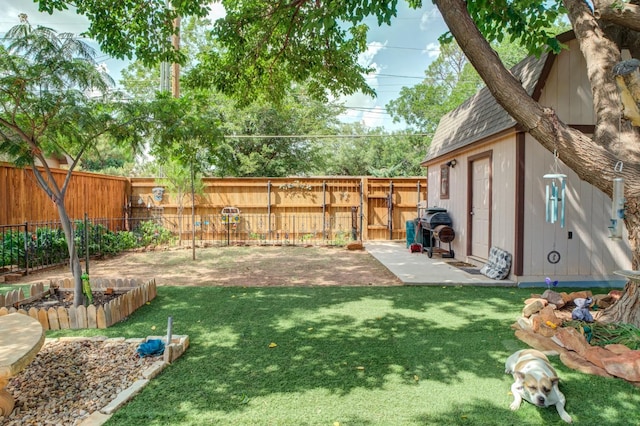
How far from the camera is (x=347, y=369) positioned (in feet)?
9.29

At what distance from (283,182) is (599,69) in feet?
29.0

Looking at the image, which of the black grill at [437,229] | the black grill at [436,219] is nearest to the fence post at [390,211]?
the black grill at [437,229]

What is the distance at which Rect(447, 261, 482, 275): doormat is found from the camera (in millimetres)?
6422

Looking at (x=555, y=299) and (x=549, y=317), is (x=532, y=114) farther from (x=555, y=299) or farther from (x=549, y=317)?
(x=555, y=299)

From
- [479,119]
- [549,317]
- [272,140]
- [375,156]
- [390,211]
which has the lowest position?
[549,317]

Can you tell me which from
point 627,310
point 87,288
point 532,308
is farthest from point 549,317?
point 87,288

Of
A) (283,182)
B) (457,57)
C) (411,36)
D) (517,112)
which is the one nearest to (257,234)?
(283,182)

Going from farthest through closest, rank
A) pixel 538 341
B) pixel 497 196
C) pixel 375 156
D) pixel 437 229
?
1. pixel 375 156
2. pixel 437 229
3. pixel 497 196
4. pixel 538 341

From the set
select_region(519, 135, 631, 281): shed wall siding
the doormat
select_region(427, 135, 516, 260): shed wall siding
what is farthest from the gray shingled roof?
the doormat

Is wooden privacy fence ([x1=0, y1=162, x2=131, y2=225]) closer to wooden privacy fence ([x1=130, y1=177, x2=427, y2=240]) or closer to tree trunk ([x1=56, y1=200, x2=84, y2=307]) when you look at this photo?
wooden privacy fence ([x1=130, y1=177, x2=427, y2=240])

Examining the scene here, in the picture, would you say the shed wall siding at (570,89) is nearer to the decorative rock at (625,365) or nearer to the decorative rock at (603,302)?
the decorative rock at (603,302)

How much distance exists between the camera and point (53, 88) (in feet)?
12.5

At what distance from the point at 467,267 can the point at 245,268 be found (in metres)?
4.22

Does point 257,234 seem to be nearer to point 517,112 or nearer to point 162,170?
point 162,170
